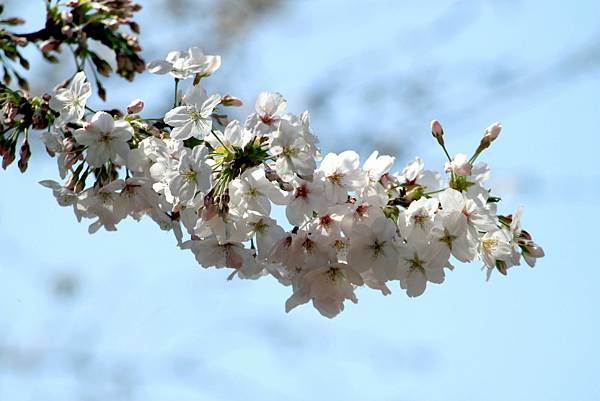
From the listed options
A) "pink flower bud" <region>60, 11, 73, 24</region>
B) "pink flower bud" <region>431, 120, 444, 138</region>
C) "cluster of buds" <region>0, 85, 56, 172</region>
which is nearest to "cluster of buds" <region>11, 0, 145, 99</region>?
"pink flower bud" <region>60, 11, 73, 24</region>

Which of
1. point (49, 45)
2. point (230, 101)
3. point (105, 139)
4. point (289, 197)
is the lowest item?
point (289, 197)

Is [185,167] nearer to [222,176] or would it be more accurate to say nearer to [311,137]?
[222,176]

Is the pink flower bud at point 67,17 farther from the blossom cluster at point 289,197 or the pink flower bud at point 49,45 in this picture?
the blossom cluster at point 289,197

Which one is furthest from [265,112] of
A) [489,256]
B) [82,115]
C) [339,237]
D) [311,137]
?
[489,256]

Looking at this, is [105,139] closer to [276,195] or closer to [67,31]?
[276,195]

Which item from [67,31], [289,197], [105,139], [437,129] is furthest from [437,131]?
[67,31]

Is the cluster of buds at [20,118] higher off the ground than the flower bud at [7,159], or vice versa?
the cluster of buds at [20,118]

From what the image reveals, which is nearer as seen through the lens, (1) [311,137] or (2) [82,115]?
(1) [311,137]

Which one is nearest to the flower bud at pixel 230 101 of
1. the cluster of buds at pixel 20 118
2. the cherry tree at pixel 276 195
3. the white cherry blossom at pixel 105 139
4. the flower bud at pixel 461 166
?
the cherry tree at pixel 276 195
